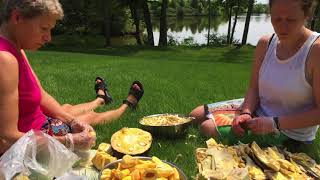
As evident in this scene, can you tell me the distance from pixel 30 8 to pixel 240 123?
1988mm

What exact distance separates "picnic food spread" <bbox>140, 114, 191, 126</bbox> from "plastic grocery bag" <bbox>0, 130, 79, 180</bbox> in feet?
4.92

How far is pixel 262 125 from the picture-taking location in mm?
3766

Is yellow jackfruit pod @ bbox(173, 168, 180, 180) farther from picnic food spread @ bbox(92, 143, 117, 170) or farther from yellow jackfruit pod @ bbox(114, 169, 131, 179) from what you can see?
picnic food spread @ bbox(92, 143, 117, 170)

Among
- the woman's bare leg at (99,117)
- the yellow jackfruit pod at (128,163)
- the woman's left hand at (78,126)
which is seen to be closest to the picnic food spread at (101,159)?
the woman's left hand at (78,126)

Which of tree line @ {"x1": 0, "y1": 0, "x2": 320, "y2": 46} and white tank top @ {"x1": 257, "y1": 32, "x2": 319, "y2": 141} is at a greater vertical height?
white tank top @ {"x1": 257, "y1": 32, "x2": 319, "y2": 141}

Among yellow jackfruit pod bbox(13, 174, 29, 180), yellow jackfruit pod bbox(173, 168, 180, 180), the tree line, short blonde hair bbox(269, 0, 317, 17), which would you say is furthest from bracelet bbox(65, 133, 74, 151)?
the tree line

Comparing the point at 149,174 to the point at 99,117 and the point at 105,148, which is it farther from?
the point at 99,117

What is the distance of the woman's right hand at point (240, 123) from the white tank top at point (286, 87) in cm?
23

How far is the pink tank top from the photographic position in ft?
10.4

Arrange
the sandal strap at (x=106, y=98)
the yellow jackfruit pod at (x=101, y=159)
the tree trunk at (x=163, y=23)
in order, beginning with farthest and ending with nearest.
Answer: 1. the tree trunk at (x=163, y=23)
2. the sandal strap at (x=106, y=98)
3. the yellow jackfruit pod at (x=101, y=159)

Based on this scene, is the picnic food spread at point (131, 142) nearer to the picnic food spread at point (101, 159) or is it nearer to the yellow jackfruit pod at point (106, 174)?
the picnic food spread at point (101, 159)

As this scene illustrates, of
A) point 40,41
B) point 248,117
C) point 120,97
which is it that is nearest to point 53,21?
point 40,41

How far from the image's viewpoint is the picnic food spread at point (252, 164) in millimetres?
3156

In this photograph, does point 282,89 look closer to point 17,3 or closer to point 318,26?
Answer: point 17,3
